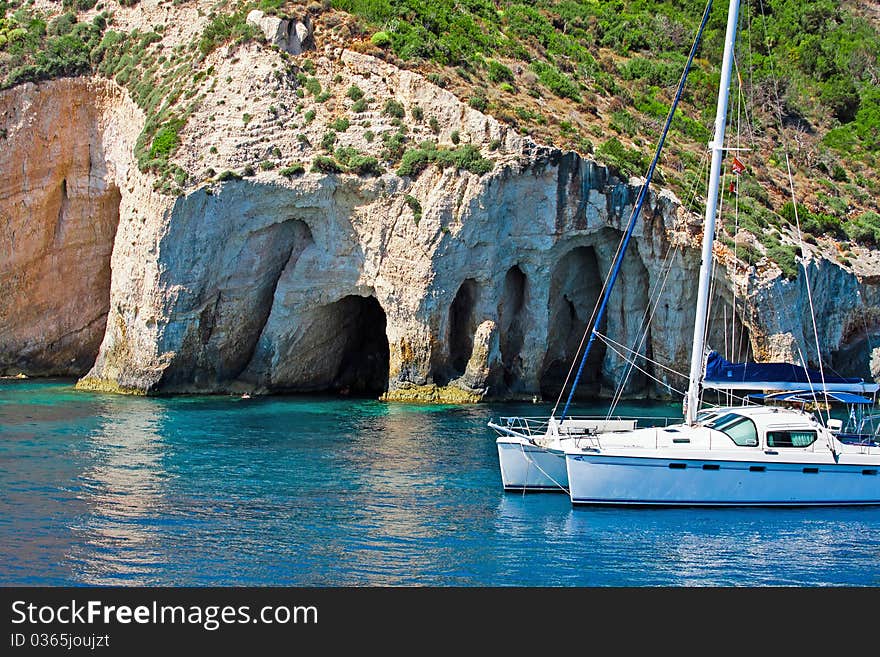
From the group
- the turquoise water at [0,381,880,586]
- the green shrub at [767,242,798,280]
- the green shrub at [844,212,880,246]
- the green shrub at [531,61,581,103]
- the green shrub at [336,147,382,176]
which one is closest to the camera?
the turquoise water at [0,381,880,586]

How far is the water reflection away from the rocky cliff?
6585 millimetres

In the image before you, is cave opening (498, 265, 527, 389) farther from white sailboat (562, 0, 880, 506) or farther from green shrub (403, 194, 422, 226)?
white sailboat (562, 0, 880, 506)

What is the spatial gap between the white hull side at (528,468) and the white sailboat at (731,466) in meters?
1.01

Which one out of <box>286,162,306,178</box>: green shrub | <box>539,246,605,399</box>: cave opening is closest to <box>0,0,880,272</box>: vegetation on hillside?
<box>286,162,306,178</box>: green shrub

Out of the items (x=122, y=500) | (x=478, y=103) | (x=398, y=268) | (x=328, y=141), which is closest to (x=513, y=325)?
(x=398, y=268)

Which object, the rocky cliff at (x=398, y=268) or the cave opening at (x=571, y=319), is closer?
the rocky cliff at (x=398, y=268)

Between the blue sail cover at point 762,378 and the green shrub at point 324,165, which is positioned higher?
the green shrub at point 324,165

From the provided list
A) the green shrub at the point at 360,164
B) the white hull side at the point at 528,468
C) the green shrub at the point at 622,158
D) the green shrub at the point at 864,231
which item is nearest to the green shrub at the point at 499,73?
the green shrub at the point at 622,158

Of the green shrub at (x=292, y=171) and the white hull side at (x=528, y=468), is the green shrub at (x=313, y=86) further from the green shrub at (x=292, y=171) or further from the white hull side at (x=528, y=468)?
the white hull side at (x=528, y=468)

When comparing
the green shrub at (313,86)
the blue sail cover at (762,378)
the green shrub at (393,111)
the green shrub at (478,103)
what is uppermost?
the green shrub at (313,86)

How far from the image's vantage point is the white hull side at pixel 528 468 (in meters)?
24.7

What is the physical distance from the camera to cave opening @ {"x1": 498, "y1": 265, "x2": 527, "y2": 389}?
135 ft

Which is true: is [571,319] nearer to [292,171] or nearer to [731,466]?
[292,171]

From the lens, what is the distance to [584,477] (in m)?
23.5
